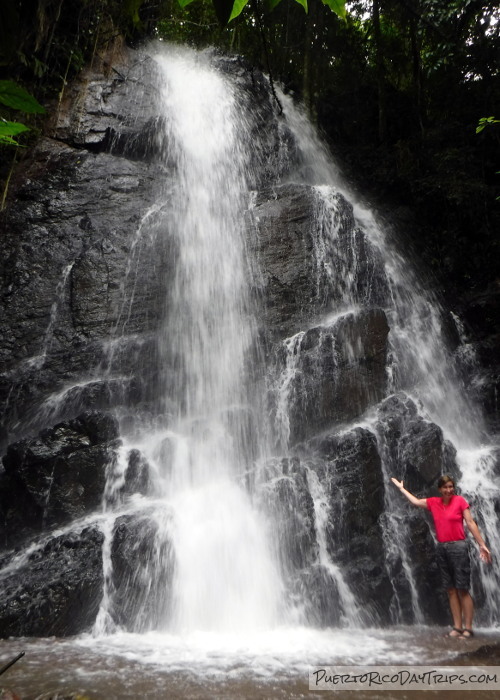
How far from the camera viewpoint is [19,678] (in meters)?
3.41

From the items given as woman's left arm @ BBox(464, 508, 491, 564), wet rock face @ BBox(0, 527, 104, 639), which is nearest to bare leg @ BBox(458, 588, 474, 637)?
woman's left arm @ BBox(464, 508, 491, 564)

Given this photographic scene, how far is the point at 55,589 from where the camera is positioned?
482cm

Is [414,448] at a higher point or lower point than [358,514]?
higher

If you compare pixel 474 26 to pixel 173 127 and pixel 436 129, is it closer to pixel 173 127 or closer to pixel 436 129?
pixel 436 129

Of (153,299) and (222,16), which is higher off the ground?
(153,299)

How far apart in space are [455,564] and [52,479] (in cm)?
445

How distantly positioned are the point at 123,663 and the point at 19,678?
30.2 inches

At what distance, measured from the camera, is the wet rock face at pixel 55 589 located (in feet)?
15.2

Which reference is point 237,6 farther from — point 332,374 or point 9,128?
point 332,374

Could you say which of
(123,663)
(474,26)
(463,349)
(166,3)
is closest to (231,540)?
(123,663)

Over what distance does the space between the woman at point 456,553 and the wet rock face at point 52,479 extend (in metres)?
3.80

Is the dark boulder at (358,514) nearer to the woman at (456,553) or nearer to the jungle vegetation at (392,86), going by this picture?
the woman at (456,553)

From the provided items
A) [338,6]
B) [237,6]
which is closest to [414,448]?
[338,6]

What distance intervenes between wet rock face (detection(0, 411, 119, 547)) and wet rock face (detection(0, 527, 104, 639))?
44 cm
